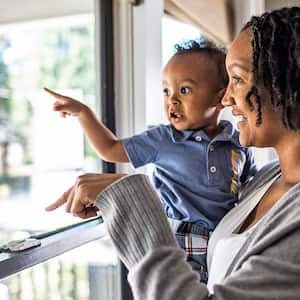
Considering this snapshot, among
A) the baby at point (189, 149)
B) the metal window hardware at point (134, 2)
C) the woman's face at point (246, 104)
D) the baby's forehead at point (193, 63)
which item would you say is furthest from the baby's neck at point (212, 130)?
the metal window hardware at point (134, 2)

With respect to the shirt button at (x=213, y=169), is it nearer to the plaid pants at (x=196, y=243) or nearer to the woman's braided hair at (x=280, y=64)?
the plaid pants at (x=196, y=243)

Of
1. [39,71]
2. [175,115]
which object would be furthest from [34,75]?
[175,115]

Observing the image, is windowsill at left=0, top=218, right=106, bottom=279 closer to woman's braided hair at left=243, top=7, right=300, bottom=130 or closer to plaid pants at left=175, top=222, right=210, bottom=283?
plaid pants at left=175, top=222, right=210, bottom=283

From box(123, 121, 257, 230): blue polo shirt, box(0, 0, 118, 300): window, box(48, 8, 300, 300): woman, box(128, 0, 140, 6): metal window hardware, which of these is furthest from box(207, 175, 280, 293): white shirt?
box(128, 0, 140, 6): metal window hardware

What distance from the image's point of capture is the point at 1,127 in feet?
2.89

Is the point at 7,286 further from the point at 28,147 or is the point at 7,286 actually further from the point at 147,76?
the point at 147,76

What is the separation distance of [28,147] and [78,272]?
390mm

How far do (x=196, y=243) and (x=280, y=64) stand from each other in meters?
0.44

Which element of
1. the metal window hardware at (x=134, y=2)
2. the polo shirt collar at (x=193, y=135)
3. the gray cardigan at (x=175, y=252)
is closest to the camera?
the gray cardigan at (x=175, y=252)

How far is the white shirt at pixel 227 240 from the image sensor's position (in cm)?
75

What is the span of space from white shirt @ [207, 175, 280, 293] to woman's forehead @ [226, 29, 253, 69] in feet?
0.83

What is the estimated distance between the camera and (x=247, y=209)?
0.86 metres

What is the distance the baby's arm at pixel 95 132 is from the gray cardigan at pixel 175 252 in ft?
1.09

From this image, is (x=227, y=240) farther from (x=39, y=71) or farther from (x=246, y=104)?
(x=39, y=71)
